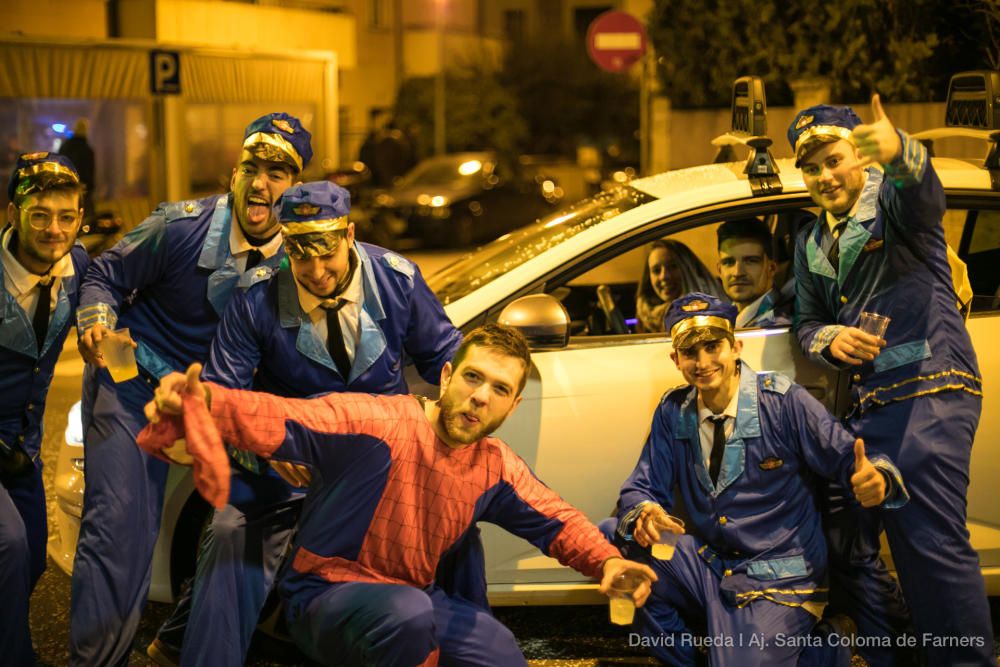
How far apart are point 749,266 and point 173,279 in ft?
6.79

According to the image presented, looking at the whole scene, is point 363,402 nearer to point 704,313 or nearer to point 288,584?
point 288,584

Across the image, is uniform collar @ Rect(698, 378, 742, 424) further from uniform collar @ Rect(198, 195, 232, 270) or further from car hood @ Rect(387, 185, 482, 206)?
car hood @ Rect(387, 185, 482, 206)

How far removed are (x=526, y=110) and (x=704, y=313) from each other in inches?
1545

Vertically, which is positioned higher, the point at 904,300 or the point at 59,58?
the point at 59,58

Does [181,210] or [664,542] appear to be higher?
[181,210]

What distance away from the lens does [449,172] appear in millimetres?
20812

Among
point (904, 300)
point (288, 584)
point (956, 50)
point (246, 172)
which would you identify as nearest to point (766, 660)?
point (904, 300)

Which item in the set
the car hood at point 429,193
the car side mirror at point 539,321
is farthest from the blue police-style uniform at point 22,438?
the car hood at point 429,193

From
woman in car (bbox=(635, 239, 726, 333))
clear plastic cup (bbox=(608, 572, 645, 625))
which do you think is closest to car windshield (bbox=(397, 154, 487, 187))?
woman in car (bbox=(635, 239, 726, 333))

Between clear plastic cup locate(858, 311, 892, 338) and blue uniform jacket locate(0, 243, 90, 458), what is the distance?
2.55m

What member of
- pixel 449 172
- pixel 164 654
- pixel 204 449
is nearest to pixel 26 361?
pixel 164 654

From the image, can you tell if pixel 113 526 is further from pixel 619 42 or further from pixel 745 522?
pixel 619 42

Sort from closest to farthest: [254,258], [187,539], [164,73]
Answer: [254,258] < [187,539] < [164,73]

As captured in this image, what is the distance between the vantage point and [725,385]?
4395 millimetres
